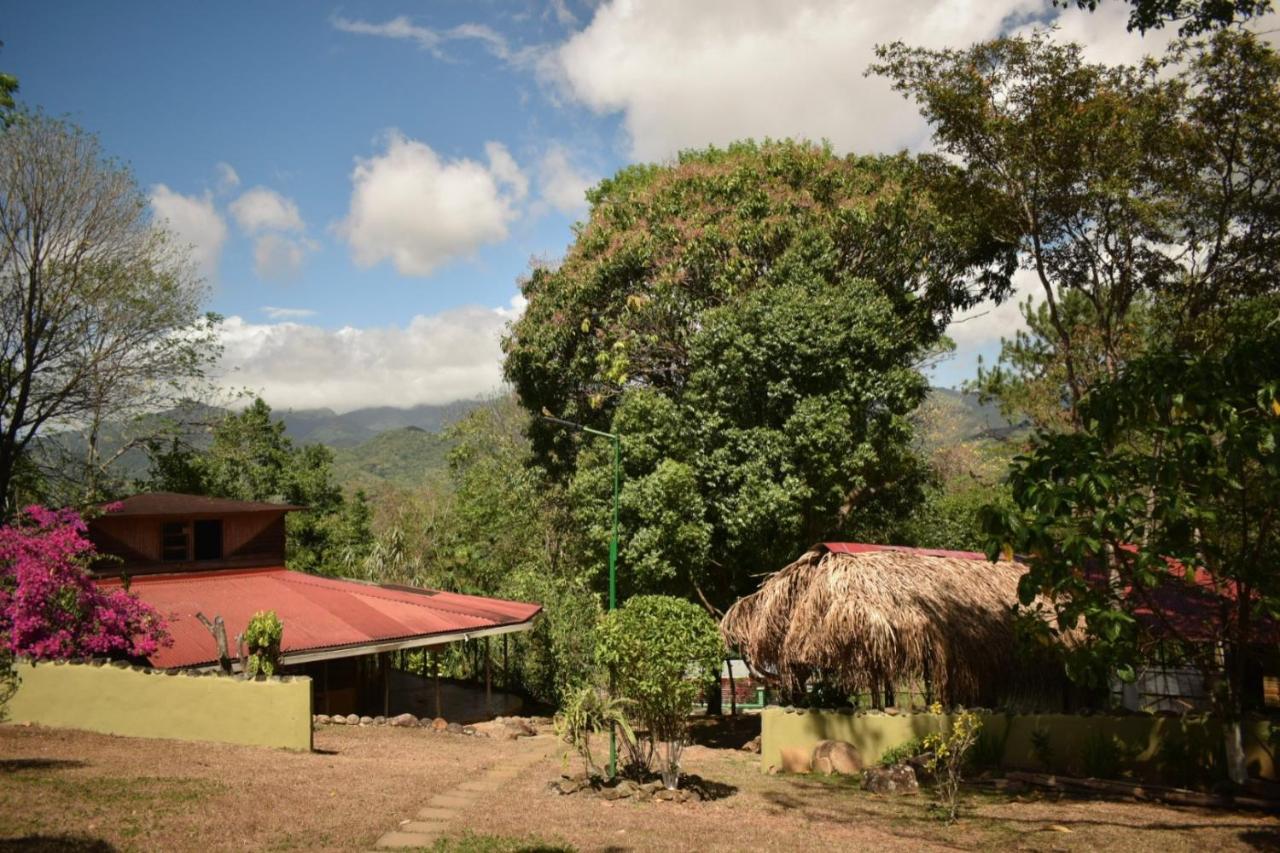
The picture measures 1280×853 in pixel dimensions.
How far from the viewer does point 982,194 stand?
1898 centimetres

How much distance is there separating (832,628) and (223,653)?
10.8 metres

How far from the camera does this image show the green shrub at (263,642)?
17391mm

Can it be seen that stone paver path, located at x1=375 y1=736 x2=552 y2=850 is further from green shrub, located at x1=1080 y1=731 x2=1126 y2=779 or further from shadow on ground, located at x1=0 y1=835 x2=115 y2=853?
green shrub, located at x1=1080 y1=731 x2=1126 y2=779

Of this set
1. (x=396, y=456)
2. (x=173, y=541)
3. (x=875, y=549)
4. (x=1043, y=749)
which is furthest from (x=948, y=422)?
(x=396, y=456)

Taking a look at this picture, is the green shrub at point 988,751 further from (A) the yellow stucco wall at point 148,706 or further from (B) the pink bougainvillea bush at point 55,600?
(B) the pink bougainvillea bush at point 55,600

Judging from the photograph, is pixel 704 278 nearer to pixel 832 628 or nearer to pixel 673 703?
pixel 832 628

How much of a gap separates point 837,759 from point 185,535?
17.3 meters

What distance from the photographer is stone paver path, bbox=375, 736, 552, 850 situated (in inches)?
385

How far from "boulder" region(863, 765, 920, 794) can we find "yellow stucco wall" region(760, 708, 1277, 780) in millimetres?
1589

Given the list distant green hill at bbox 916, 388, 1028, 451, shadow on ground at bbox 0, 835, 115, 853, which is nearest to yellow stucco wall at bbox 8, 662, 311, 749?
shadow on ground at bbox 0, 835, 115, 853

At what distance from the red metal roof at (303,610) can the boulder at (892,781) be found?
11.2 metres

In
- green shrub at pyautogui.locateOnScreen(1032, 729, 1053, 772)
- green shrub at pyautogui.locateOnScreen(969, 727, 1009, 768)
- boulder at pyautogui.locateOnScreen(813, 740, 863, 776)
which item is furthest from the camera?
boulder at pyautogui.locateOnScreen(813, 740, 863, 776)

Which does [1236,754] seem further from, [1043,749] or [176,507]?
[176,507]

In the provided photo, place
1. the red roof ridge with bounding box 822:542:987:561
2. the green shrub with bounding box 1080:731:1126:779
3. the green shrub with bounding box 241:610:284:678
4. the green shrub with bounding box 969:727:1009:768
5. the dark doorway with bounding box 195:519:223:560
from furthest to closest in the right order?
the dark doorway with bounding box 195:519:223:560, the green shrub with bounding box 241:610:284:678, the red roof ridge with bounding box 822:542:987:561, the green shrub with bounding box 969:727:1009:768, the green shrub with bounding box 1080:731:1126:779
